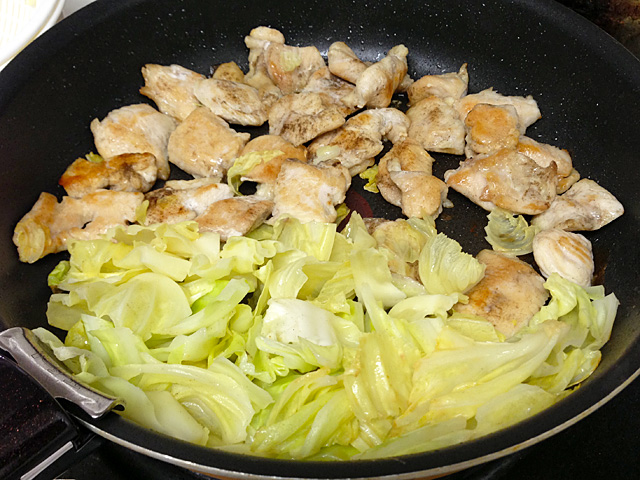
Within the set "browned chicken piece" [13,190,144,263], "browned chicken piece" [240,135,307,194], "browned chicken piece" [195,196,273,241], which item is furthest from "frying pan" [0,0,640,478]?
"browned chicken piece" [195,196,273,241]

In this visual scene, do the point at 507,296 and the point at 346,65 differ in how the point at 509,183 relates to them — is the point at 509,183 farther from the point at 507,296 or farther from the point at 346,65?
the point at 346,65

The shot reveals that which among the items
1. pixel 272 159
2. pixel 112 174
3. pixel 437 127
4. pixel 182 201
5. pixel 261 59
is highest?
pixel 437 127

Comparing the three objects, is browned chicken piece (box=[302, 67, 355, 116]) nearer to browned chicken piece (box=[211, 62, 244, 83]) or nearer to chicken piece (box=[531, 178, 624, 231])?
browned chicken piece (box=[211, 62, 244, 83])

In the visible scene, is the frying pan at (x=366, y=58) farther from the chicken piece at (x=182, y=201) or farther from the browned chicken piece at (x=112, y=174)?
the chicken piece at (x=182, y=201)

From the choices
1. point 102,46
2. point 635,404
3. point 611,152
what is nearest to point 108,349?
point 102,46

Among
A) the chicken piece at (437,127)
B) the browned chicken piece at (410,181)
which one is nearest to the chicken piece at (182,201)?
the browned chicken piece at (410,181)

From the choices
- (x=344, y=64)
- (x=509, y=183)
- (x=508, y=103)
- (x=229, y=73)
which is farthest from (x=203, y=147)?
(x=508, y=103)
